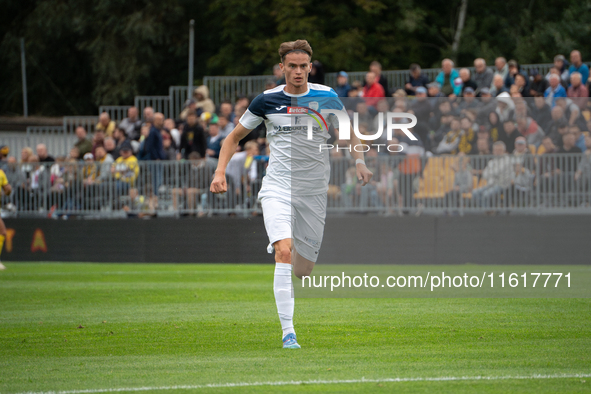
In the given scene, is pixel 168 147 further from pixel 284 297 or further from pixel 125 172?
pixel 284 297

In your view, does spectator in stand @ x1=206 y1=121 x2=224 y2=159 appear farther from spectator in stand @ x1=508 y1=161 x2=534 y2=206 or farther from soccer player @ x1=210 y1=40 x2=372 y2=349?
soccer player @ x1=210 y1=40 x2=372 y2=349

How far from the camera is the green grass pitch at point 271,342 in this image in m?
5.99

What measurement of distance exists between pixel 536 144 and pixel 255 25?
76.9 feet

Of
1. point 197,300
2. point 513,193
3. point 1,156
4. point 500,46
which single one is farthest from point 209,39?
point 197,300

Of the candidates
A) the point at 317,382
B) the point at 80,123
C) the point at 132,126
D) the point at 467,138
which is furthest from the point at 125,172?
the point at 317,382

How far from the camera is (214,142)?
19938mm

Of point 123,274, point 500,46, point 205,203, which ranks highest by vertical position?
point 500,46

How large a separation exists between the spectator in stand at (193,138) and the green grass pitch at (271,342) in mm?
7562

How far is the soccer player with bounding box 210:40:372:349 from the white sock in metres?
0.05

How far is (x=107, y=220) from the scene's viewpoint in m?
20.1

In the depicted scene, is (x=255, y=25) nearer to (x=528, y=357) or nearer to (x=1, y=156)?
(x=1, y=156)

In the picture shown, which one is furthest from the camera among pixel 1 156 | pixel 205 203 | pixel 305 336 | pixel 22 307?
pixel 1 156

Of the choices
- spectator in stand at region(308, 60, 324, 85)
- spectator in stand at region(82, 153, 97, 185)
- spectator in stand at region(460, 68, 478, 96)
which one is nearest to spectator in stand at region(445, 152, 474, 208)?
spectator in stand at region(460, 68, 478, 96)

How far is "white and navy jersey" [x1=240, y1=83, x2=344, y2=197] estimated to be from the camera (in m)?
7.91
